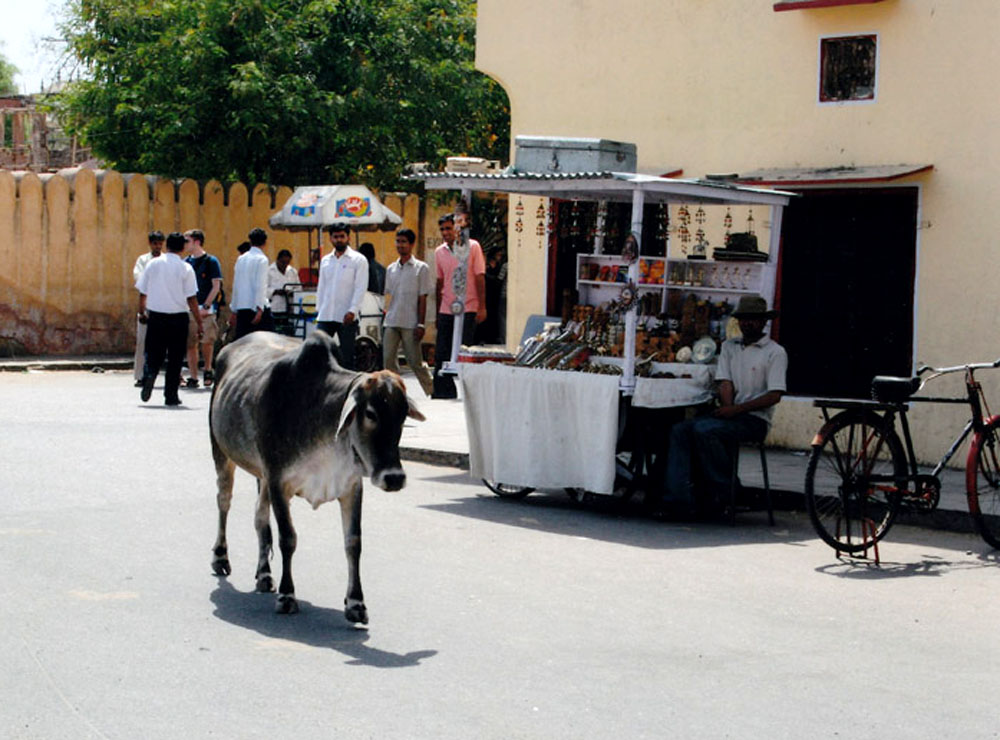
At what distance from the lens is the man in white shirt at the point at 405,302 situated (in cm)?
1681

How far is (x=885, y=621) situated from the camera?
7918mm

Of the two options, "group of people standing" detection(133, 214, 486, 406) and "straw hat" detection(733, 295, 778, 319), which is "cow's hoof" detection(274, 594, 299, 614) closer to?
"straw hat" detection(733, 295, 778, 319)

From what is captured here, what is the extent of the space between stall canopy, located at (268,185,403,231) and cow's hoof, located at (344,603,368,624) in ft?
51.9

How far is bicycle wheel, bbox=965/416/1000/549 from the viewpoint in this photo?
9.58m

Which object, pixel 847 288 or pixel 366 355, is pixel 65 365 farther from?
pixel 847 288

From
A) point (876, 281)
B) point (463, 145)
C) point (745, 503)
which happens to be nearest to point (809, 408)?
point (876, 281)

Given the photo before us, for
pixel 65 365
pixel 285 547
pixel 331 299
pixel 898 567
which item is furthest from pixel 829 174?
pixel 65 365

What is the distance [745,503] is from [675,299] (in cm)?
212

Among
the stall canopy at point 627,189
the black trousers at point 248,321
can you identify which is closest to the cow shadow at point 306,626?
the stall canopy at point 627,189

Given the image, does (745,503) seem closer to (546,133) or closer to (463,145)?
(546,133)

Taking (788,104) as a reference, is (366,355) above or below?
below

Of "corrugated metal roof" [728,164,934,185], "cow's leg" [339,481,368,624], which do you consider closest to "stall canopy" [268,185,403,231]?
"corrugated metal roof" [728,164,934,185]

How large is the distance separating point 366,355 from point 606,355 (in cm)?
318

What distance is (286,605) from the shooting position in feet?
25.2
